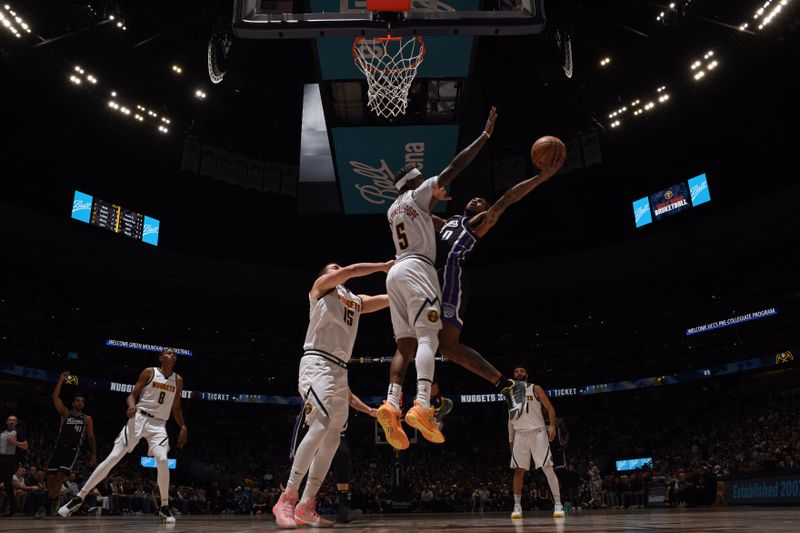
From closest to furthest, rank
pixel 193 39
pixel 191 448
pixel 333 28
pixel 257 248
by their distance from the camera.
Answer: pixel 333 28 < pixel 193 39 < pixel 191 448 < pixel 257 248

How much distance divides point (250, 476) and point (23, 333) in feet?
35.8

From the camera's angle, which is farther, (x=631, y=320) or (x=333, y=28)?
(x=631, y=320)

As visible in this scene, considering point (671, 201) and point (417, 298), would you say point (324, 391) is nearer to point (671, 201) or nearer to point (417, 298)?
point (417, 298)

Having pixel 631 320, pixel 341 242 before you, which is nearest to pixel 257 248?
pixel 341 242

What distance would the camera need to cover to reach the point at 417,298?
16.3 feet

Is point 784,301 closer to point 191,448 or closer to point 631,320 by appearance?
point 631,320

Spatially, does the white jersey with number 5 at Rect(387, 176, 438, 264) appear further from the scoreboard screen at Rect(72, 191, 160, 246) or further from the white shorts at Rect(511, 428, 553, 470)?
the scoreboard screen at Rect(72, 191, 160, 246)

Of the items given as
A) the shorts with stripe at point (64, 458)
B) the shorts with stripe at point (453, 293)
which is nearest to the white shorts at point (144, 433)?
the shorts with stripe at point (64, 458)

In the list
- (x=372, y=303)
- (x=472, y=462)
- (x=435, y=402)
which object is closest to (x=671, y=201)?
(x=472, y=462)

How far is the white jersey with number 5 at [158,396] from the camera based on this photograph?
25.6 feet

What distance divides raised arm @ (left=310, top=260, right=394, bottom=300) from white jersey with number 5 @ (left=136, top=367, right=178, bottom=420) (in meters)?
3.46

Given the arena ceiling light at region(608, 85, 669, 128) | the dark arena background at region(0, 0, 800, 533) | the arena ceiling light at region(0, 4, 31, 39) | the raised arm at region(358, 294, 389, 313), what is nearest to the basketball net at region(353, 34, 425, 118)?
the dark arena background at region(0, 0, 800, 533)

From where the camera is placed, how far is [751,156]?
24766 millimetres

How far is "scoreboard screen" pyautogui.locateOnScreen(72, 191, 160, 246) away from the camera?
25.2m
